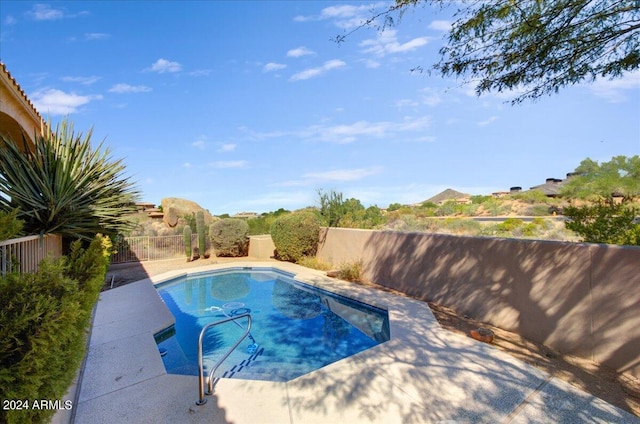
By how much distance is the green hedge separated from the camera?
1857mm

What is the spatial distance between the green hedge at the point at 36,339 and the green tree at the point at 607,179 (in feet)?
47.8

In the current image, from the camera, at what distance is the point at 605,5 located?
412cm

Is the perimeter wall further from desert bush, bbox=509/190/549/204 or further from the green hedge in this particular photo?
desert bush, bbox=509/190/549/204

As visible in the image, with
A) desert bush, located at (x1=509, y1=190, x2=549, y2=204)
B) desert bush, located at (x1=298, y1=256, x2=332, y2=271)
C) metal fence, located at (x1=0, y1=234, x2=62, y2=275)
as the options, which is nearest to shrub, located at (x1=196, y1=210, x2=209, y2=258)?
desert bush, located at (x1=298, y1=256, x2=332, y2=271)

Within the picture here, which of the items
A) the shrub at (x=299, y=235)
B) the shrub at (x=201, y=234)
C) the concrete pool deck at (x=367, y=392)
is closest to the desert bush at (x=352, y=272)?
the shrub at (x=299, y=235)

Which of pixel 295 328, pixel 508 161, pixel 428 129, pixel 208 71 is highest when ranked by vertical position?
pixel 208 71

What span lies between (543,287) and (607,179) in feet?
43.1

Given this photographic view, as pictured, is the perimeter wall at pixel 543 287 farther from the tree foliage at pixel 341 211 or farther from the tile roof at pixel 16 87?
the tile roof at pixel 16 87

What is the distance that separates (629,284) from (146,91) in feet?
49.0

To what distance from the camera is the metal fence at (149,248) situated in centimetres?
1412

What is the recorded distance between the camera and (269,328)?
6.75m

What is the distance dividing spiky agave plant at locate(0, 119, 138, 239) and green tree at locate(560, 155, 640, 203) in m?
15.6

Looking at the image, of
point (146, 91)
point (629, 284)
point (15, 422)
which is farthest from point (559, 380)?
point (146, 91)

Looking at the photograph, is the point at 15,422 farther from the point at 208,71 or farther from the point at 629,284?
the point at 208,71
